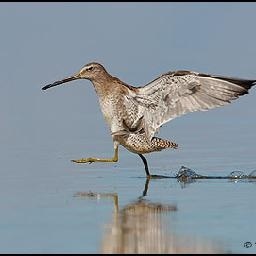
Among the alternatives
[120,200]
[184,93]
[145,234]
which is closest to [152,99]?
[184,93]

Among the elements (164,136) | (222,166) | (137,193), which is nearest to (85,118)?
(164,136)

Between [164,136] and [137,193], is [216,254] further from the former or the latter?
[164,136]

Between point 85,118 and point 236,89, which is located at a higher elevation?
point 85,118

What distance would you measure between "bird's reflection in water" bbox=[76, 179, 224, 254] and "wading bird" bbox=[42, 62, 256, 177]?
1.66 m

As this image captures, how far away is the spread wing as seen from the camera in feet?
34.0

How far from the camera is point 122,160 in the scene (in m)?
12.0

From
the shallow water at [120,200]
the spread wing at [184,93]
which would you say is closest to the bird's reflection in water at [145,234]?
the shallow water at [120,200]

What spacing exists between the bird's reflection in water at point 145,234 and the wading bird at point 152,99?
1.66 metres

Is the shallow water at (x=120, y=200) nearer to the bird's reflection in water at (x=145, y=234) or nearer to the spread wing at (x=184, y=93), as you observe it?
the bird's reflection in water at (x=145, y=234)

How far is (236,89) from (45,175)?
2.15 m

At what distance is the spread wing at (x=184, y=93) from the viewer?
1036 centimetres

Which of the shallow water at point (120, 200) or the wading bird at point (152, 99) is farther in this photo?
the wading bird at point (152, 99)

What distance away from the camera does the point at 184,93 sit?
1055 centimetres

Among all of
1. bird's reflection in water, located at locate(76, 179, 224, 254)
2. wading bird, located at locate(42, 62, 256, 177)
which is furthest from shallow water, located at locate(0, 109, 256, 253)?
wading bird, located at locate(42, 62, 256, 177)
